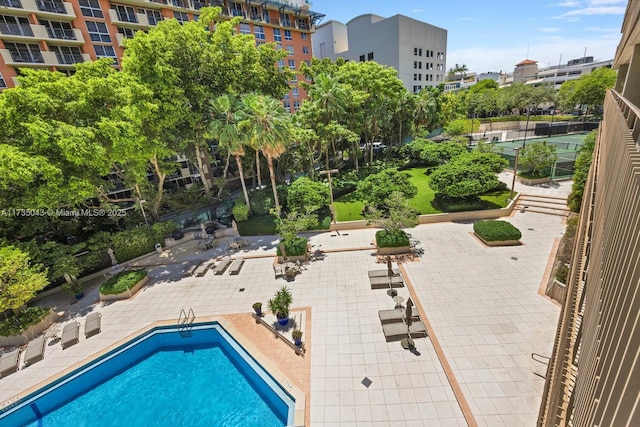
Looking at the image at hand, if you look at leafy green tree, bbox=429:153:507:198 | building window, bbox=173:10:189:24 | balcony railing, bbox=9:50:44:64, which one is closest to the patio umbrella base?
leafy green tree, bbox=429:153:507:198

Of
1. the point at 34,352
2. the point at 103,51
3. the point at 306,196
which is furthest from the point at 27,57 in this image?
the point at 306,196

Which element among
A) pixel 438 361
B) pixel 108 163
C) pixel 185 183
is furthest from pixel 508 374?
pixel 185 183

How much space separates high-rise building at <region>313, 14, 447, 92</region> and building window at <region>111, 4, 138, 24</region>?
161ft

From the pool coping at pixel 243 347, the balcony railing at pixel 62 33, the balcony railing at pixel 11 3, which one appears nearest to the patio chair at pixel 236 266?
the pool coping at pixel 243 347

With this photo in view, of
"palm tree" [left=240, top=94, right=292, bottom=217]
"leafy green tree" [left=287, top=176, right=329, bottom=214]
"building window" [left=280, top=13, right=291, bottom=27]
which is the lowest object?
"leafy green tree" [left=287, top=176, right=329, bottom=214]

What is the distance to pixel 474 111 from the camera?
70.9 meters

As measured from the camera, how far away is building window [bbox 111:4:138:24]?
30812 mm

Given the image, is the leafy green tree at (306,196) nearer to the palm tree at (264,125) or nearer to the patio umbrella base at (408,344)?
the palm tree at (264,125)

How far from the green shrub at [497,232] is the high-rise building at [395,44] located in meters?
55.5

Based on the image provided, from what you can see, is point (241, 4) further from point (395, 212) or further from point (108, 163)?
point (395, 212)

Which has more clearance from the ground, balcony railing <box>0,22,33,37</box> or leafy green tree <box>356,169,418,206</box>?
balcony railing <box>0,22,33,37</box>

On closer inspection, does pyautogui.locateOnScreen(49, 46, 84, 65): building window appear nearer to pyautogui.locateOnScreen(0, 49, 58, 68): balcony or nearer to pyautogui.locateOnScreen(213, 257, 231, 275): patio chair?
pyautogui.locateOnScreen(0, 49, 58, 68): balcony

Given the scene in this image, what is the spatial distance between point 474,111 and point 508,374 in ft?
248

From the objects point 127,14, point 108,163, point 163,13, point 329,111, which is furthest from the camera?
point 163,13
